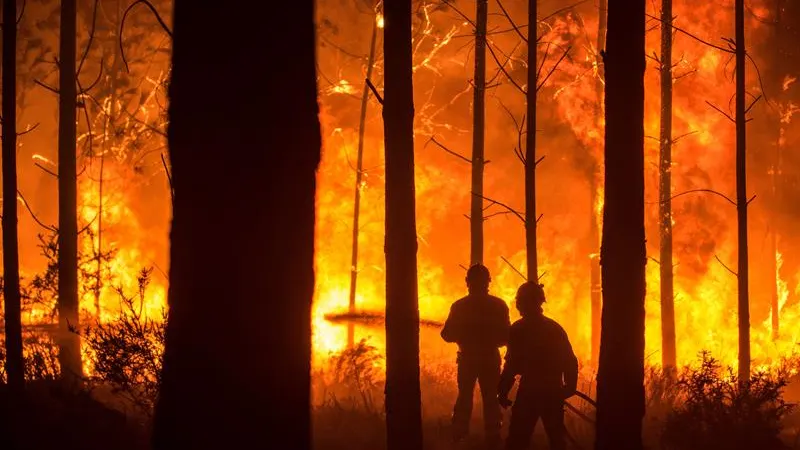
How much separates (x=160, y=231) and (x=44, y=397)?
79.1 ft

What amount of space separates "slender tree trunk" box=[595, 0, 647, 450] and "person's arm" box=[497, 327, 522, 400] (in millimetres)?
872

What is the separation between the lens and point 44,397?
984cm

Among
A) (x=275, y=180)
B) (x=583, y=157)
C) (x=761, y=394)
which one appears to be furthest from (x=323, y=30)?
(x=275, y=180)

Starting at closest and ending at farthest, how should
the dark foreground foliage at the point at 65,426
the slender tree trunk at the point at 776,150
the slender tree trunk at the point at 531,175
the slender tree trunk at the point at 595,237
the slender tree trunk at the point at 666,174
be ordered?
the dark foreground foliage at the point at 65,426 → the slender tree trunk at the point at 531,175 → the slender tree trunk at the point at 666,174 → the slender tree trunk at the point at 595,237 → the slender tree trunk at the point at 776,150

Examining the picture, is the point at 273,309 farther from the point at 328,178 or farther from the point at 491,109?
the point at 491,109

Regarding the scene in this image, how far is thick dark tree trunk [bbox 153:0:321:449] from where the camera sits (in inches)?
118

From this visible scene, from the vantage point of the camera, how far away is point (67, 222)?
42.8ft

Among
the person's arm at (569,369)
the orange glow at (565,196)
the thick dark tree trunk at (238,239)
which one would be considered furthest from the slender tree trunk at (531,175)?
the orange glow at (565,196)

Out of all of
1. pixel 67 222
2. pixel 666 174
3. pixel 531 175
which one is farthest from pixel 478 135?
pixel 67 222

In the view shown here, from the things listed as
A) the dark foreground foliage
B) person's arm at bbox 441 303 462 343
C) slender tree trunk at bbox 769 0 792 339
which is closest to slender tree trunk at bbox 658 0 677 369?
person's arm at bbox 441 303 462 343

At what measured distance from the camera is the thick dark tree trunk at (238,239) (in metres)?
3.00

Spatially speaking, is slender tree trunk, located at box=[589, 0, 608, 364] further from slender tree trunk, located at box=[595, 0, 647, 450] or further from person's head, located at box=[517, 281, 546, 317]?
slender tree trunk, located at box=[595, 0, 647, 450]

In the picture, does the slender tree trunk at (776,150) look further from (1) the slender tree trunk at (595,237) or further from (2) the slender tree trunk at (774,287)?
(1) the slender tree trunk at (595,237)

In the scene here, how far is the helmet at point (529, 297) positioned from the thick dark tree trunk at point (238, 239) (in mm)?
4320
